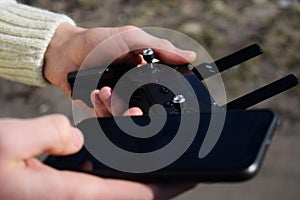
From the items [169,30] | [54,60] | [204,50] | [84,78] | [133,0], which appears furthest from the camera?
[133,0]

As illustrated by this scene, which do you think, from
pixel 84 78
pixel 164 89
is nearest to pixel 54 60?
pixel 84 78

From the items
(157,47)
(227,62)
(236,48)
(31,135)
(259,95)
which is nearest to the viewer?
(31,135)

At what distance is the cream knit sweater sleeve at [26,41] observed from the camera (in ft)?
3.80

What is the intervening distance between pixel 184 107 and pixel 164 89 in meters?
0.06

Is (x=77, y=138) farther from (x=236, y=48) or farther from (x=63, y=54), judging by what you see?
(x=236, y=48)

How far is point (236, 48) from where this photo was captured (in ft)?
7.25

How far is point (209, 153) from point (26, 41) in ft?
1.92

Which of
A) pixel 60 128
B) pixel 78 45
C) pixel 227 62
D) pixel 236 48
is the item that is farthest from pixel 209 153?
pixel 236 48

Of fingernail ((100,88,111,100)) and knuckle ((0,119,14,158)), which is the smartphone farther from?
fingernail ((100,88,111,100))

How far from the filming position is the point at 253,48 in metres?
0.93

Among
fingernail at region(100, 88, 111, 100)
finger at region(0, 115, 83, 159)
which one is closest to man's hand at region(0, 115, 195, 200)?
finger at region(0, 115, 83, 159)

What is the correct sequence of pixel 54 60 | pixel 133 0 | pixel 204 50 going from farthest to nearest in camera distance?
1. pixel 133 0
2. pixel 204 50
3. pixel 54 60

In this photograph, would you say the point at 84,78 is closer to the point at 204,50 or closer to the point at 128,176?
the point at 128,176

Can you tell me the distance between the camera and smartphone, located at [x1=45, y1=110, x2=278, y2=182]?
655 millimetres
